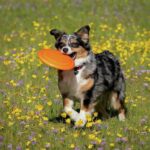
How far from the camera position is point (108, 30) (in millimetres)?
17391

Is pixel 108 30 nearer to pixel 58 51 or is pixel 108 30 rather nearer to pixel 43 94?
pixel 43 94

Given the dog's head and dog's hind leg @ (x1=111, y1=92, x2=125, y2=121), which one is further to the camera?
dog's hind leg @ (x1=111, y1=92, x2=125, y2=121)

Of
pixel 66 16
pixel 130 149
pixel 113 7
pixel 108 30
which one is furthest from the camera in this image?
pixel 113 7

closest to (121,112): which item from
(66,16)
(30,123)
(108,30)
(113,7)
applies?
(30,123)

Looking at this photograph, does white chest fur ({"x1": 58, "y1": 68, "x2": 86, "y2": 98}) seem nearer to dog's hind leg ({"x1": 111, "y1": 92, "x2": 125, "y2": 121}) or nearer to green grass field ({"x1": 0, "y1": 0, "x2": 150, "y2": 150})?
green grass field ({"x1": 0, "y1": 0, "x2": 150, "y2": 150})

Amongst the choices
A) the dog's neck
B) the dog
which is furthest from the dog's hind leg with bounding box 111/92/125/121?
the dog's neck

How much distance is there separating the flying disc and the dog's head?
0.39ft

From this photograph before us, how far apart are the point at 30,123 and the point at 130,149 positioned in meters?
1.84

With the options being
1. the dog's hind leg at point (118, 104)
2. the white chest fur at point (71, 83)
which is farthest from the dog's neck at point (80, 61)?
the dog's hind leg at point (118, 104)

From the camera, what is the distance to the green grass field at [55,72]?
8.10 metres

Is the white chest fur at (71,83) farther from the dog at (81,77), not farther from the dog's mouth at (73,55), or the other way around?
the dog's mouth at (73,55)

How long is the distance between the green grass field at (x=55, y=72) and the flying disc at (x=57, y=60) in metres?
0.73

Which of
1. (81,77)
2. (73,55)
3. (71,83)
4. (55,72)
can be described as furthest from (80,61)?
(55,72)

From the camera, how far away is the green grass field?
8097 mm
